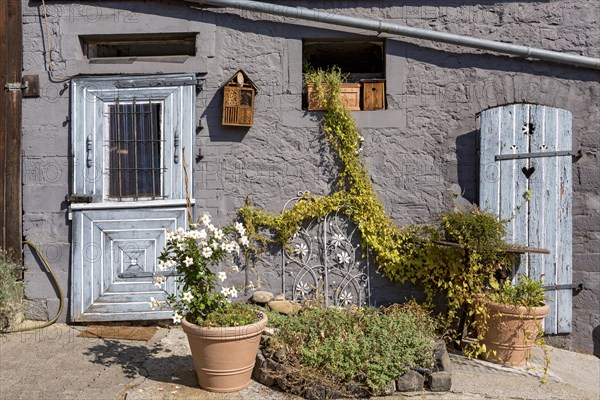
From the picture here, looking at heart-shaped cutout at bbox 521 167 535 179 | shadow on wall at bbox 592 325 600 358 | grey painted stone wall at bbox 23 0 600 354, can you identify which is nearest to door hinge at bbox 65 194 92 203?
grey painted stone wall at bbox 23 0 600 354

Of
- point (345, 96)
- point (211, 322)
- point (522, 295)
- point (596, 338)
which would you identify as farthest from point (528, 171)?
point (211, 322)

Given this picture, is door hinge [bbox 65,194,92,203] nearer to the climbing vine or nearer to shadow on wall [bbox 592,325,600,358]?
the climbing vine

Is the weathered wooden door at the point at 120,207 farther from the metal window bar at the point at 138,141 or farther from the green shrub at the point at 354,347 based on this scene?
the green shrub at the point at 354,347

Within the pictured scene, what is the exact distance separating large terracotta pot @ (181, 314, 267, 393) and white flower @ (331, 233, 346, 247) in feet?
5.03

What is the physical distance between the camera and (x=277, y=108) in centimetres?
526

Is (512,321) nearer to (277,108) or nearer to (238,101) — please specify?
(277,108)

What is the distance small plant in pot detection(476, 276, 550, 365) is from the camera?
14.5 ft

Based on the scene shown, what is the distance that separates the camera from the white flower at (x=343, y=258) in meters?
5.21

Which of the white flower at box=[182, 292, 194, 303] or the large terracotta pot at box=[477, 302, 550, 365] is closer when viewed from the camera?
the white flower at box=[182, 292, 194, 303]

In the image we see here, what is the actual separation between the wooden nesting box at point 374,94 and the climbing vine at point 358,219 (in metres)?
0.26

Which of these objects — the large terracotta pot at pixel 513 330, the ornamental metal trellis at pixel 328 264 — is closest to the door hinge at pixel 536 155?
the large terracotta pot at pixel 513 330

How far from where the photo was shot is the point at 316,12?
200 inches

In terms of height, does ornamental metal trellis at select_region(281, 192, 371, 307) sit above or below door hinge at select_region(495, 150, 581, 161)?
below

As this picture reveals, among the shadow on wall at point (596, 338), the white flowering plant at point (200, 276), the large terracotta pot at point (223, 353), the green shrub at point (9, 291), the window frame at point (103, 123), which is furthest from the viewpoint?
the window frame at point (103, 123)
